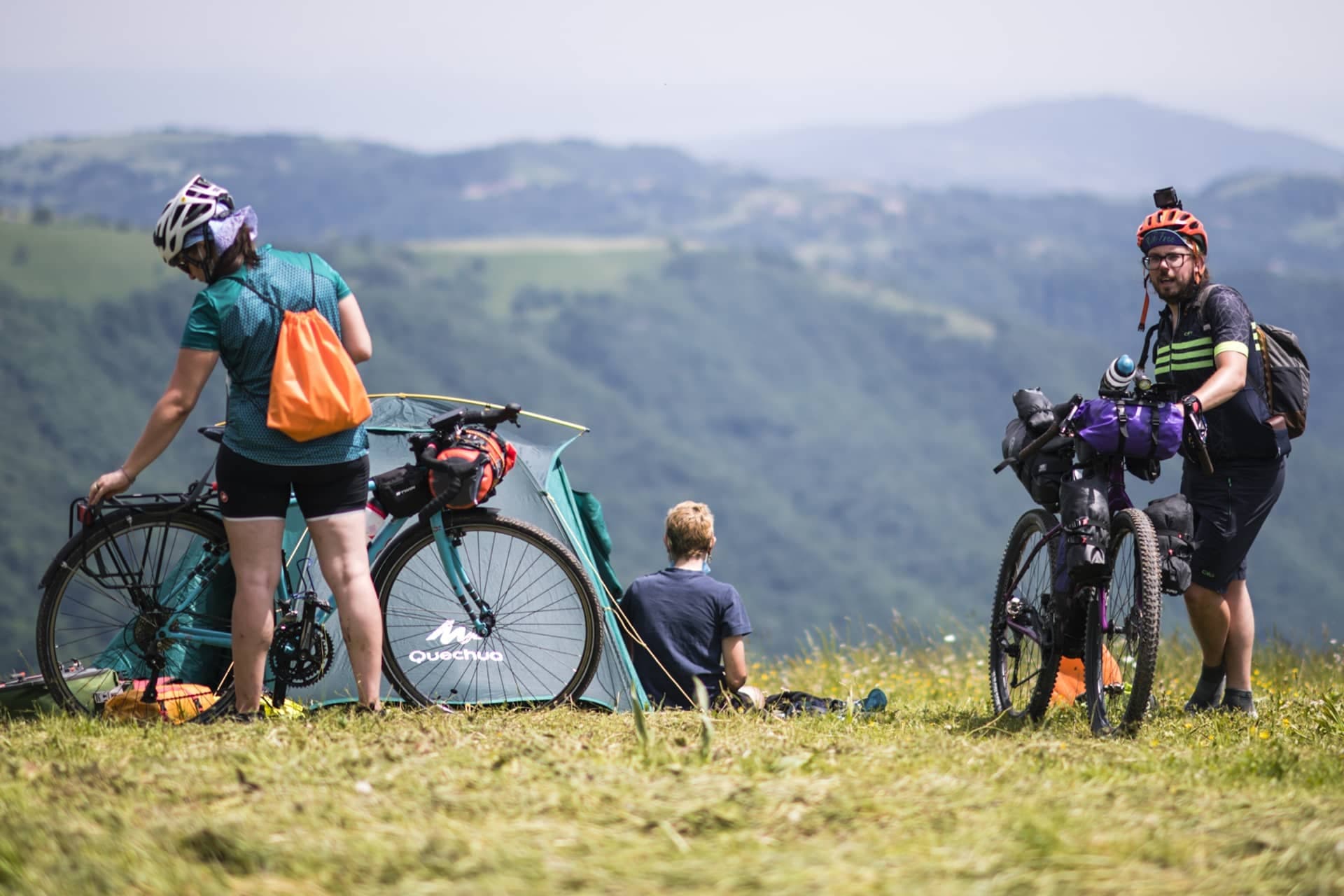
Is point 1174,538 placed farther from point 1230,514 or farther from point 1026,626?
point 1026,626

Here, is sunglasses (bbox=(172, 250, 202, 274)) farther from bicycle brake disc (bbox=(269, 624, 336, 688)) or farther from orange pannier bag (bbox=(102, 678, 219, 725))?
orange pannier bag (bbox=(102, 678, 219, 725))

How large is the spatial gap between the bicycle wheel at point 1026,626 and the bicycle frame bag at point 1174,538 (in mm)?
370

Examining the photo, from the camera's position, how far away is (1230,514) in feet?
15.6

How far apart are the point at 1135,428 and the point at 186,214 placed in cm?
299

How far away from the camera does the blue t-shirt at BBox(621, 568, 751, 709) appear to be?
5.05 m

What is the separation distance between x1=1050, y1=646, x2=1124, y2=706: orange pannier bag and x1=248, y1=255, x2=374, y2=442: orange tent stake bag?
2.50m

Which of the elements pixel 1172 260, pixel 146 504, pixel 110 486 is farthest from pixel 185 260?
pixel 1172 260

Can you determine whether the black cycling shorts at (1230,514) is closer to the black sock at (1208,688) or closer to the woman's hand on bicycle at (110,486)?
the black sock at (1208,688)

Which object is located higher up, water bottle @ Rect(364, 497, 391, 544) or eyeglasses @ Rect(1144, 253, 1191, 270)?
eyeglasses @ Rect(1144, 253, 1191, 270)

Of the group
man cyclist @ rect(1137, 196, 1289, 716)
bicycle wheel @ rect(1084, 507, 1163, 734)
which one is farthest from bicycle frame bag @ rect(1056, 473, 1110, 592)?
man cyclist @ rect(1137, 196, 1289, 716)

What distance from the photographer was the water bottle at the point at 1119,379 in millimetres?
4402

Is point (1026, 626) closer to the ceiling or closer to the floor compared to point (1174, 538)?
closer to the floor

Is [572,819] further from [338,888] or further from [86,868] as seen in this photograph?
[86,868]

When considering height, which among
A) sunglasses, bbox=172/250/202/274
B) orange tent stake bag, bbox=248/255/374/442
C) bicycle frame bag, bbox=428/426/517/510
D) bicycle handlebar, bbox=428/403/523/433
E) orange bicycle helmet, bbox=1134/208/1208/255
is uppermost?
orange bicycle helmet, bbox=1134/208/1208/255
